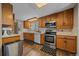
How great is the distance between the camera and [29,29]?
2.53 metres

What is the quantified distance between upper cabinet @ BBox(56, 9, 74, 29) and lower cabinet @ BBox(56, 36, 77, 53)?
1.11 ft

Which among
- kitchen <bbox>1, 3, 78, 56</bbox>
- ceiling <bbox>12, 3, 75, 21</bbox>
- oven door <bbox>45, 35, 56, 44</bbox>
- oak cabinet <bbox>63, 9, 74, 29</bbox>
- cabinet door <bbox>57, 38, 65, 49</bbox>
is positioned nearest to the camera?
ceiling <bbox>12, 3, 75, 21</bbox>

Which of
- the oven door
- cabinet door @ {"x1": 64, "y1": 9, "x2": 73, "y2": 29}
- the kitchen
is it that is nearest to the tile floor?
the kitchen

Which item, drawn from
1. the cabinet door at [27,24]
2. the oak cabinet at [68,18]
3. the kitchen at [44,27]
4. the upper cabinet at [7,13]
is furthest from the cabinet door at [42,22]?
the upper cabinet at [7,13]

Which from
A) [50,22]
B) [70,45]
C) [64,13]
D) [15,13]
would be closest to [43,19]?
[50,22]

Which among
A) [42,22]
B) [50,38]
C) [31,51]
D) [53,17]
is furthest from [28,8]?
[50,38]

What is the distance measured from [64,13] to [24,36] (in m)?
1.31

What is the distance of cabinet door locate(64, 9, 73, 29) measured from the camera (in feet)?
8.21

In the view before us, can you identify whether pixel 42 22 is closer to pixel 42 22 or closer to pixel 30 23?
pixel 42 22

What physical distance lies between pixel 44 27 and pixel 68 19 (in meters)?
0.75

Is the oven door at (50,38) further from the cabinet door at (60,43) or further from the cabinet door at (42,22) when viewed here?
the cabinet door at (42,22)

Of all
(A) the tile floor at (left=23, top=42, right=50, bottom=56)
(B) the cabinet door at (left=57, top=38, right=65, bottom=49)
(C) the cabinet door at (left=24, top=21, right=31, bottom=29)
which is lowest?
(A) the tile floor at (left=23, top=42, right=50, bottom=56)

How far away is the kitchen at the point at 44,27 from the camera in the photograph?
2.15 m

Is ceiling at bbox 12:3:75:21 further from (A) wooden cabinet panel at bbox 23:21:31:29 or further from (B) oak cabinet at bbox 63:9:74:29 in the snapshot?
(B) oak cabinet at bbox 63:9:74:29
